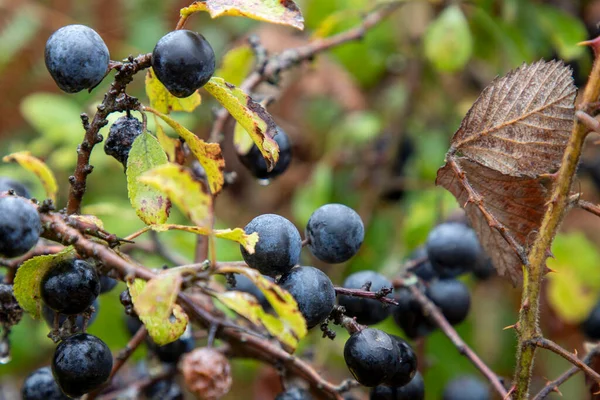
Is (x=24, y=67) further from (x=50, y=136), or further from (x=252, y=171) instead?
(x=252, y=171)

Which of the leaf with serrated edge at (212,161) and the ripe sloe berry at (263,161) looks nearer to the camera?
the leaf with serrated edge at (212,161)

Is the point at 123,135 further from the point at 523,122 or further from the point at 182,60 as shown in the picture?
the point at 523,122

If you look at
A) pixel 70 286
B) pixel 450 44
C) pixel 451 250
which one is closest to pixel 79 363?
pixel 70 286

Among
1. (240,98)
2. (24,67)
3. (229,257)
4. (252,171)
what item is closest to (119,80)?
(240,98)

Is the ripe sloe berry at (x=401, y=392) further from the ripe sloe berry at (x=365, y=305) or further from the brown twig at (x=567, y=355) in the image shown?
the brown twig at (x=567, y=355)

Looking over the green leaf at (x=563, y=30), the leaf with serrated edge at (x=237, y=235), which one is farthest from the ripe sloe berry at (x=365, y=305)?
the green leaf at (x=563, y=30)

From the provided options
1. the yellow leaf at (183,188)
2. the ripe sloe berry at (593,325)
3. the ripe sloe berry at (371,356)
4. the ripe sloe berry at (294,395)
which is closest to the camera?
the yellow leaf at (183,188)
